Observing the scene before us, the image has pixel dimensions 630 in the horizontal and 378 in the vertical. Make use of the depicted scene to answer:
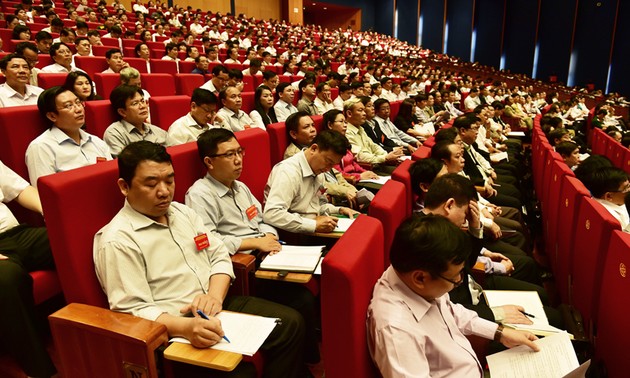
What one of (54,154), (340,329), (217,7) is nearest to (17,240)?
(54,154)

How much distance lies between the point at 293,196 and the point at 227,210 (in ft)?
0.67

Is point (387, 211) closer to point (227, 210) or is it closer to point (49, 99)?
point (227, 210)

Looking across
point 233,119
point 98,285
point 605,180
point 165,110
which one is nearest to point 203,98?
point 165,110

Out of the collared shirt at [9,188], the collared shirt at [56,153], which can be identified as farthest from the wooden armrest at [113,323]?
the collared shirt at [56,153]

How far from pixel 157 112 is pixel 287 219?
2.82ft

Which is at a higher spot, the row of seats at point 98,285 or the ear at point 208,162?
the ear at point 208,162

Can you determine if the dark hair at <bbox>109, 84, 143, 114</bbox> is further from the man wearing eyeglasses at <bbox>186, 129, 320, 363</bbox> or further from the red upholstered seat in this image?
the red upholstered seat

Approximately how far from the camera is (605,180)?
3.82 feet

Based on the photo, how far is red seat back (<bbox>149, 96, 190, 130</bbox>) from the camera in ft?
5.23

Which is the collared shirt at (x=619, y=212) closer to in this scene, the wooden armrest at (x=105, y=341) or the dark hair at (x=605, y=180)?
the dark hair at (x=605, y=180)

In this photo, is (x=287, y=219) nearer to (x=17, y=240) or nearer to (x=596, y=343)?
(x=17, y=240)

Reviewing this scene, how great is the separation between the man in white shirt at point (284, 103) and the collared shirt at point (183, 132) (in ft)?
2.36

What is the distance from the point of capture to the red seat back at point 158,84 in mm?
2107

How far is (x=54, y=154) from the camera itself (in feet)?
3.43
